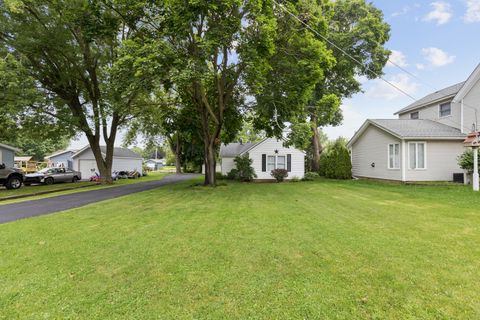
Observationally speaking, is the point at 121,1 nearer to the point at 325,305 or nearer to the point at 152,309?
the point at 152,309

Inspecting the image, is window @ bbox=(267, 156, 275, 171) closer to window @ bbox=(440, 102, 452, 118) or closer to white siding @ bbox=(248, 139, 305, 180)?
white siding @ bbox=(248, 139, 305, 180)

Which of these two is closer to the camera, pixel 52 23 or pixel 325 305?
pixel 325 305

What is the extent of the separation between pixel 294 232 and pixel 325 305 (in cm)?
269

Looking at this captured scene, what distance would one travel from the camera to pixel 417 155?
15.0m

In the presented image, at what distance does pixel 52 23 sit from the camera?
52.1ft

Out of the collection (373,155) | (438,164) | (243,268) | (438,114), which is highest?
(438,114)

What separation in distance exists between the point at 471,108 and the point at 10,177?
94.8 ft

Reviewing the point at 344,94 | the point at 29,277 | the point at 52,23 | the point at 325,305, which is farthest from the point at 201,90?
the point at 344,94

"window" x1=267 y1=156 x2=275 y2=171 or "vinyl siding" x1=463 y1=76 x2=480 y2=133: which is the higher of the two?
"vinyl siding" x1=463 y1=76 x2=480 y2=133

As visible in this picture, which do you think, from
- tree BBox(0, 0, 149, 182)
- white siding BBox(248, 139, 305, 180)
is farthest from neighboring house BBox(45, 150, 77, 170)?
white siding BBox(248, 139, 305, 180)

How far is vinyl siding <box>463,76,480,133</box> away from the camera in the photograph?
49.2 ft

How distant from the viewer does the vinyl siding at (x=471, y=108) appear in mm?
15008

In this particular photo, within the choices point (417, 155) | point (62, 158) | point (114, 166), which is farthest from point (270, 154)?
point (62, 158)

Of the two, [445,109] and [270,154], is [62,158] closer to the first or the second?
[270,154]
